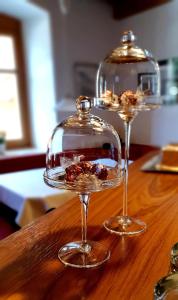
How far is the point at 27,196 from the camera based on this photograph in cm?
108

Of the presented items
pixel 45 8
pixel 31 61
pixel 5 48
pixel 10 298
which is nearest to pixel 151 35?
pixel 45 8

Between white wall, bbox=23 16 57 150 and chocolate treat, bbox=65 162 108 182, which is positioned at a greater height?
white wall, bbox=23 16 57 150

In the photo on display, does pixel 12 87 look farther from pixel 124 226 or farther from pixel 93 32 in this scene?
pixel 124 226

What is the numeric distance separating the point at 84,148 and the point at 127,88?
0.18 m

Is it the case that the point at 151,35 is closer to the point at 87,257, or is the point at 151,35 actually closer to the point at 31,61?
the point at 31,61

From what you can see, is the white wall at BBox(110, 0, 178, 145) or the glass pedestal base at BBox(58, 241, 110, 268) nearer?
the glass pedestal base at BBox(58, 241, 110, 268)

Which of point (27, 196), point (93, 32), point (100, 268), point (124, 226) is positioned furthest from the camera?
point (93, 32)

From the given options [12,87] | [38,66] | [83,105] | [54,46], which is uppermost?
[54,46]

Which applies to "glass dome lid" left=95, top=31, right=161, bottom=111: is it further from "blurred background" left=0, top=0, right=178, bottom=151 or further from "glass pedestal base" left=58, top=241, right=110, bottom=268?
"blurred background" left=0, top=0, right=178, bottom=151

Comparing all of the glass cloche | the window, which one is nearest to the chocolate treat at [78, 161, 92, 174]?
the glass cloche

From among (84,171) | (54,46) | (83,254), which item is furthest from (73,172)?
(54,46)

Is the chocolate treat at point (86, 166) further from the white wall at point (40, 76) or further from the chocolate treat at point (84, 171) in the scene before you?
the white wall at point (40, 76)

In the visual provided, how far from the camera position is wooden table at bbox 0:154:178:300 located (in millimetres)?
354

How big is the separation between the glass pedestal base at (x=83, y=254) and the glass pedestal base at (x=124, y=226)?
61 millimetres
